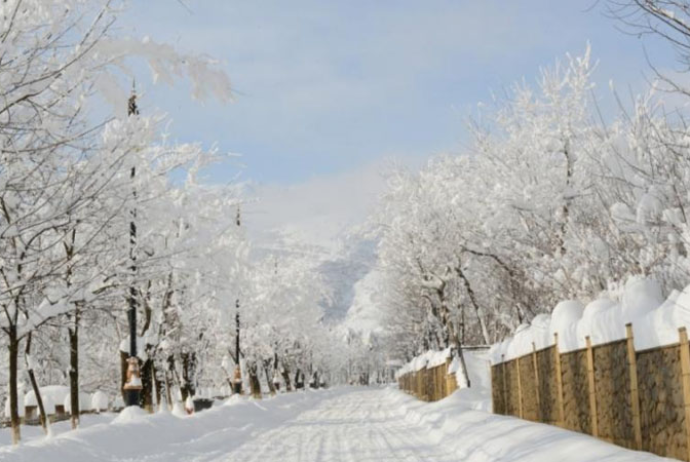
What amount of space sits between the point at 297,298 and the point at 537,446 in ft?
218

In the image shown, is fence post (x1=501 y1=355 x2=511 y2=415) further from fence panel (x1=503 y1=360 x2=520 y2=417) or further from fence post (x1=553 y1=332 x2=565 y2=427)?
fence post (x1=553 y1=332 x2=565 y2=427)

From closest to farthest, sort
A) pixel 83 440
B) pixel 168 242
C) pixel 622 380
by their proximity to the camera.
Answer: pixel 622 380 → pixel 83 440 → pixel 168 242

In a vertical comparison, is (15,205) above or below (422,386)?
above

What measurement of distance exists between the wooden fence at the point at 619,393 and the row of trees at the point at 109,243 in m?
6.90

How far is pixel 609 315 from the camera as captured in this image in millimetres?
13516

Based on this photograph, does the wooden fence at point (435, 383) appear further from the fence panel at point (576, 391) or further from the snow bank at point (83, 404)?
the fence panel at point (576, 391)

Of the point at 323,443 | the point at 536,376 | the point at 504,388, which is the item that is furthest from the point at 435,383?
the point at 536,376

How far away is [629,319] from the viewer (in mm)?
12492

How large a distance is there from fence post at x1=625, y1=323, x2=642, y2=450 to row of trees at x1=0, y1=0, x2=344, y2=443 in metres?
7.07

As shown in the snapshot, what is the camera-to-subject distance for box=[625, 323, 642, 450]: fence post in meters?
11.8

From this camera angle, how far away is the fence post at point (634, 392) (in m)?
11.8

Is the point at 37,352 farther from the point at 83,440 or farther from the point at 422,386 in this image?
the point at 83,440

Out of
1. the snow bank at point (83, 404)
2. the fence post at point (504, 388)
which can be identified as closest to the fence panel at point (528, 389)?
the fence post at point (504, 388)

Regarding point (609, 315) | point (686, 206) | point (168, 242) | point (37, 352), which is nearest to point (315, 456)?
point (609, 315)
